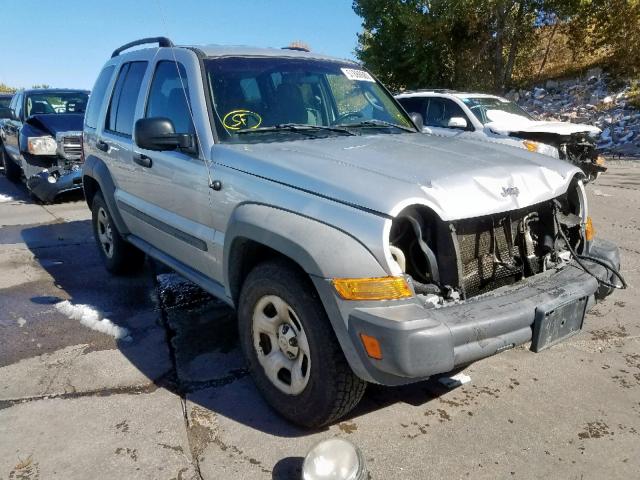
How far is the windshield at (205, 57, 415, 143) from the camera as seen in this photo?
3307 mm

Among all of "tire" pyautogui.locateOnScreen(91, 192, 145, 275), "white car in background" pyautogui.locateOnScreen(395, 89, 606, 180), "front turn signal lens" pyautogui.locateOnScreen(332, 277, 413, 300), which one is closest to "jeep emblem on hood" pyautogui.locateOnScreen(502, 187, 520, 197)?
"front turn signal lens" pyautogui.locateOnScreen(332, 277, 413, 300)

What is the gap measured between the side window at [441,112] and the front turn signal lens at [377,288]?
7617 mm

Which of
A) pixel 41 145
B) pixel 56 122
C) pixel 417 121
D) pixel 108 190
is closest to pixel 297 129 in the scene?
pixel 417 121

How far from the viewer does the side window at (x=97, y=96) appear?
195 inches

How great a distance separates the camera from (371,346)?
2256mm

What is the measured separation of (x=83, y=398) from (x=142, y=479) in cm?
90

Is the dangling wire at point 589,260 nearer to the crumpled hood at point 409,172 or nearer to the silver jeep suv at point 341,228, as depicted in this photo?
the silver jeep suv at point 341,228

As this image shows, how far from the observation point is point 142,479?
2.45m

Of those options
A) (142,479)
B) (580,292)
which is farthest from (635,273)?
(142,479)

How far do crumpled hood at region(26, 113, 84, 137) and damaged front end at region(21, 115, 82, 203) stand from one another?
0.02m

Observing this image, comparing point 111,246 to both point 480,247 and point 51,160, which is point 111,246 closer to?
point 480,247

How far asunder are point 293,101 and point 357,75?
0.81m

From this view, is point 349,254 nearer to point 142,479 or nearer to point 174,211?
point 142,479

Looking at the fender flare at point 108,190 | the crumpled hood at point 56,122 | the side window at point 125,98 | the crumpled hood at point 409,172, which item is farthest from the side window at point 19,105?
the crumpled hood at point 409,172
